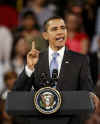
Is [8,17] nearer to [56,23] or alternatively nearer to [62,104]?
[56,23]

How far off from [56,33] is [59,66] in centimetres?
25

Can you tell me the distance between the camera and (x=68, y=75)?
333 cm

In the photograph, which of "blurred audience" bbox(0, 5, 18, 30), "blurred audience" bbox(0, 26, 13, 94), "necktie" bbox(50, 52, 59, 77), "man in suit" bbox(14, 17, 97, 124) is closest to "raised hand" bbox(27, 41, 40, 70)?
"man in suit" bbox(14, 17, 97, 124)

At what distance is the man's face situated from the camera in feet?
10.9

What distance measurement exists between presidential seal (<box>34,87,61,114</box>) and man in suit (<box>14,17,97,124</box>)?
0.27 m

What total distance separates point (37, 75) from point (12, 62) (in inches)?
115

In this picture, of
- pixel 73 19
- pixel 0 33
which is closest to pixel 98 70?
pixel 73 19

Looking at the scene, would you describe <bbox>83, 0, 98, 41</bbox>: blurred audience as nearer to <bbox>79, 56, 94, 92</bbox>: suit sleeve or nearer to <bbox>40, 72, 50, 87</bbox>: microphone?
<bbox>79, 56, 94, 92</bbox>: suit sleeve

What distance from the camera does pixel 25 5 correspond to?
7586mm

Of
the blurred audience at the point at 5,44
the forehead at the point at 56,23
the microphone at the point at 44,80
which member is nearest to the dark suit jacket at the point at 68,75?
the microphone at the point at 44,80

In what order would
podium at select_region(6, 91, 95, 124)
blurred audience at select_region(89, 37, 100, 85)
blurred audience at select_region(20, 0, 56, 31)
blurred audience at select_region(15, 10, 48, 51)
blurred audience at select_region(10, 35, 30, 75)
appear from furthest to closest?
blurred audience at select_region(20, 0, 56, 31)
blurred audience at select_region(15, 10, 48, 51)
blurred audience at select_region(10, 35, 30, 75)
blurred audience at select_region(89, 37, 100, 85)
podium at select_region(6, 91, 95, 124)

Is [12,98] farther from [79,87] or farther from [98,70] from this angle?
[98,70]

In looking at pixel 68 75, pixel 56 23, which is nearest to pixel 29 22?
pixel 56 23

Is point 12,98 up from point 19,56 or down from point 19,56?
up
